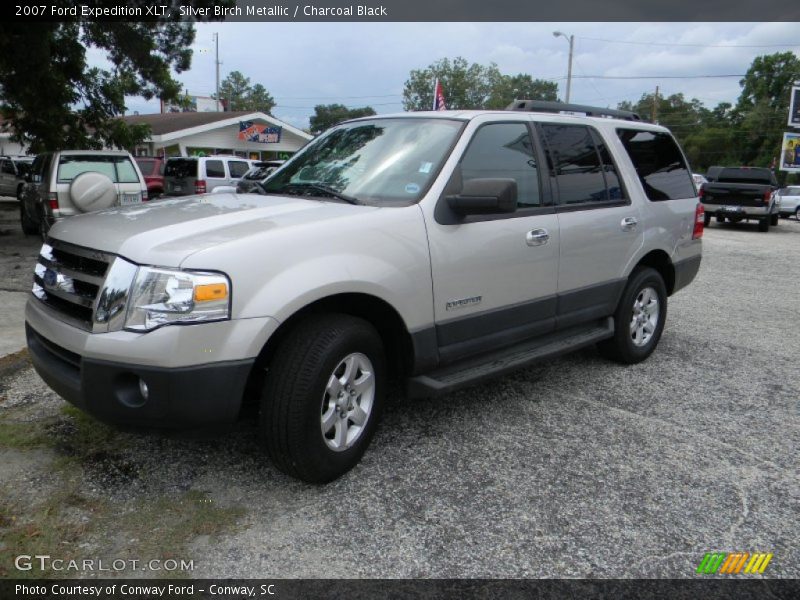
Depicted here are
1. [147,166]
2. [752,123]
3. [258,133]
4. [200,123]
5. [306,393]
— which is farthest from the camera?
[752,123]

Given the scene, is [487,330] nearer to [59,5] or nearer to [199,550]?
[199,550]

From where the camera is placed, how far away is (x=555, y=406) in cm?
430

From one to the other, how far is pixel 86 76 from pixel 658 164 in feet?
41.0

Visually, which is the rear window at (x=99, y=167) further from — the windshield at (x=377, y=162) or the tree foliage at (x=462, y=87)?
the tree foliage at (x=462, y=87)

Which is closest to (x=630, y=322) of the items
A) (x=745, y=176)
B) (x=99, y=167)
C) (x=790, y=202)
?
(x=99, y=167)

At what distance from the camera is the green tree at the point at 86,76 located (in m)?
11.5

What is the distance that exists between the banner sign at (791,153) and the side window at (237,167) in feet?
89.9

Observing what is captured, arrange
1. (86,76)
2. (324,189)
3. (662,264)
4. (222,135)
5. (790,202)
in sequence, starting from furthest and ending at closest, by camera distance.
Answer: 1. (222,135)
2. (790,202)
3. (86,76)
4. (662,264)
5. (324,189)

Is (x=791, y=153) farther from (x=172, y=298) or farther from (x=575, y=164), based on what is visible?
(x=172, y=298)

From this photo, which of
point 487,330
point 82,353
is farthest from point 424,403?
point 82,353

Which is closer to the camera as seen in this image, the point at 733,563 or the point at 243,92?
the point at 733,563

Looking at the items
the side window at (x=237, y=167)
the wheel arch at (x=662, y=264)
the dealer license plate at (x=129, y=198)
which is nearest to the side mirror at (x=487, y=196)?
the wheel arch at (x=662, y=264)

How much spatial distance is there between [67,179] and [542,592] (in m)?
10.3

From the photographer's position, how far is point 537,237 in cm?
396
